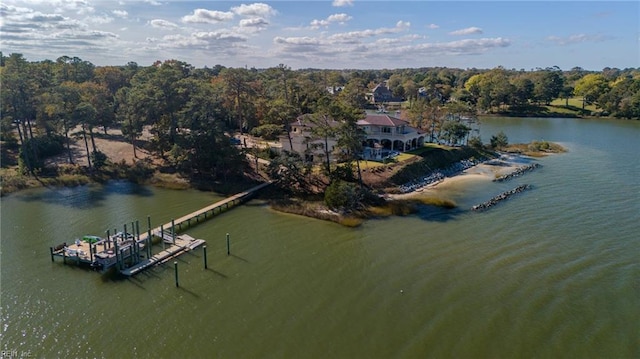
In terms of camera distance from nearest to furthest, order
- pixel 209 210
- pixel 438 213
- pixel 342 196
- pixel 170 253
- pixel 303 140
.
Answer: pixel 170 253 → pixel 342 196 → pixel 209 210 → pixel 438 213 → pixel 303 140

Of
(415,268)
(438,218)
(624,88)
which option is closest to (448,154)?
(438,218)

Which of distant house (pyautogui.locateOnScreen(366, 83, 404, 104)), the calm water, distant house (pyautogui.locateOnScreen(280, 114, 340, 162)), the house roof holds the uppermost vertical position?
distant house (pyautogui.locateOnScreen(366, 83, 404, 104))

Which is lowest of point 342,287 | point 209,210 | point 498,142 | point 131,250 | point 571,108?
point 342,287

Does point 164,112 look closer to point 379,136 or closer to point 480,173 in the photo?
point 379,136

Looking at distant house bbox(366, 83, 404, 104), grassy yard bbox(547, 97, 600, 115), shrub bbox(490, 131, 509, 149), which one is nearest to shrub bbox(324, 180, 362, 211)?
shrub bbox(490, 131, 509, 149)

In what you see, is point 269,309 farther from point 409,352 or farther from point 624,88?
point 624,88

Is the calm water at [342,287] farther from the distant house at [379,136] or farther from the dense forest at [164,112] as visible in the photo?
the distant house at [379,136]

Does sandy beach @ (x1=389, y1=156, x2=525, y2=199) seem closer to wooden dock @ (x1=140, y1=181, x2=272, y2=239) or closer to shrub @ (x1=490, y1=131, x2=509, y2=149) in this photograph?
shrub @ (x1=490, y1=131, x2=509, y2=149)

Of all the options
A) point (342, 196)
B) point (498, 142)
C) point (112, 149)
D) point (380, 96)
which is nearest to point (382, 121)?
point (342, 196)

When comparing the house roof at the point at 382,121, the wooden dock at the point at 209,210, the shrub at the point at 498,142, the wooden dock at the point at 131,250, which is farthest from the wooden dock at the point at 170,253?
the shrub at the point at 498,142
